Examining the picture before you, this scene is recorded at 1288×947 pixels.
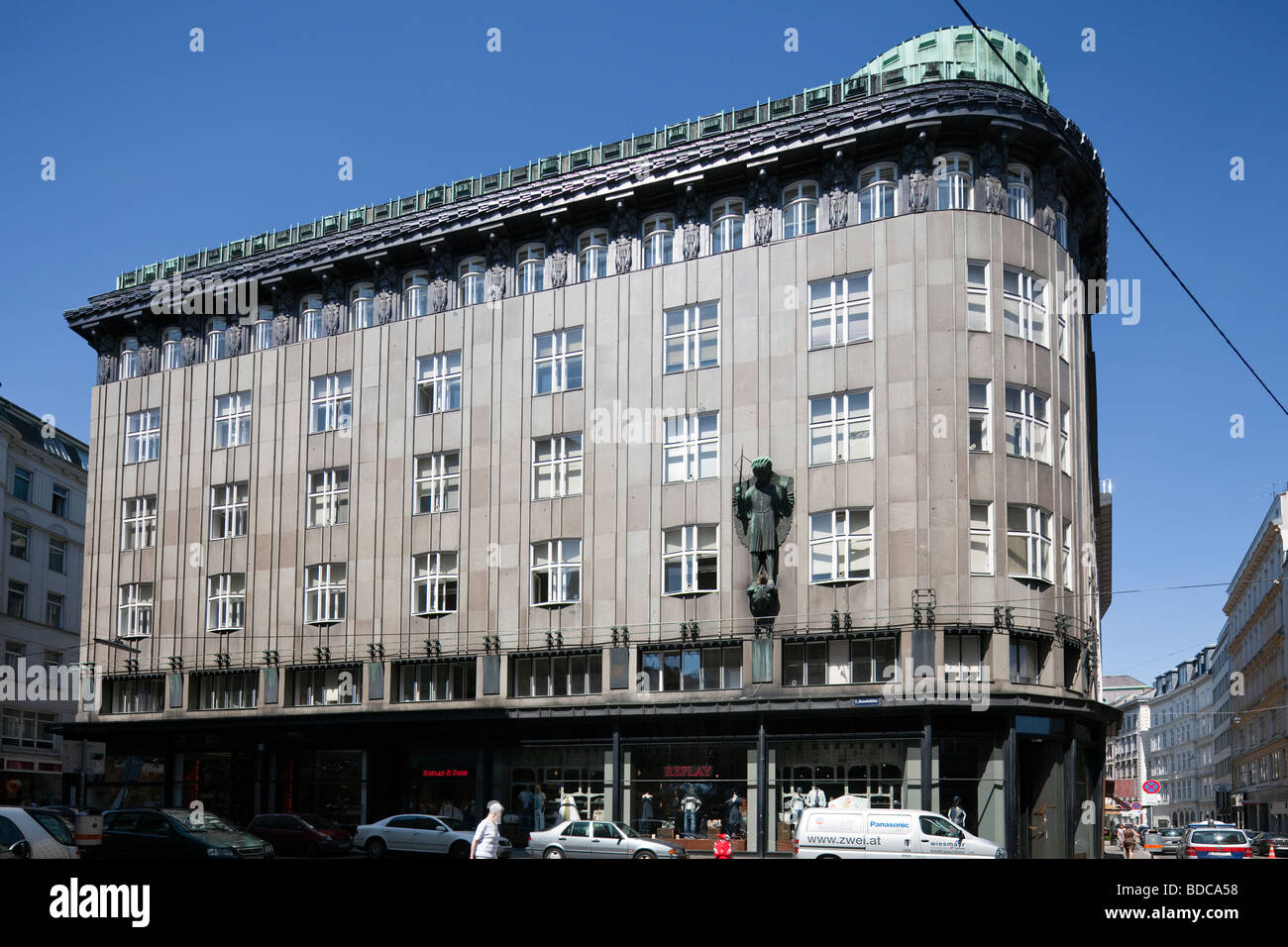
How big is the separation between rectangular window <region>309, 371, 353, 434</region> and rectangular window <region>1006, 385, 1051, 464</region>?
1030 inches

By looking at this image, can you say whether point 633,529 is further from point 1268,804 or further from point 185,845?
point 1268,804

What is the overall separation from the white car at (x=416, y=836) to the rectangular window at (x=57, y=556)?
44.8m

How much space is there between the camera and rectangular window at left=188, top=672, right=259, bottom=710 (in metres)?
53.3

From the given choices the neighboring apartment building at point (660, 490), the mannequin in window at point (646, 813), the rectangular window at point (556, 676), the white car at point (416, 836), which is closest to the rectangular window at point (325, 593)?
the neighboring apartment building at point (660, 490)

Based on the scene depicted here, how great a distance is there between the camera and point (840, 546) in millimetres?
42375

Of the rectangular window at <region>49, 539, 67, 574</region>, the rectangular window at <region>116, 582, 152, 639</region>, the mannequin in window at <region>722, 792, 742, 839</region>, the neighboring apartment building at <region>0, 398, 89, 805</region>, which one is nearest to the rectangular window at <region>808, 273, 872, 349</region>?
the mannequin in window at <region>722, 792, 742, 839</region>

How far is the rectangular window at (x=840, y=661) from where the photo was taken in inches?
1619

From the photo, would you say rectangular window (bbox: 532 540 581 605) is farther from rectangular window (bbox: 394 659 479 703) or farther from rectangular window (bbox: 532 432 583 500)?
rectangular window (bbox: 394 659 479 703)

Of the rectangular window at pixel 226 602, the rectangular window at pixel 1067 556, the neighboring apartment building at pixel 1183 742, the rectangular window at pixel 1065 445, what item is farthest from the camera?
the neighboring apartment building at pixel 1183 742

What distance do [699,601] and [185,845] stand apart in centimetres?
1934

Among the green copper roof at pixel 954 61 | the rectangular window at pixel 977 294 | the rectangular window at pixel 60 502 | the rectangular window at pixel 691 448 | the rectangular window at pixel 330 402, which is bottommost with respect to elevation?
the rectangular window at pixel 691 448

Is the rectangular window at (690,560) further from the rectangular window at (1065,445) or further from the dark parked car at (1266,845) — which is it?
the dark parked car at (1266,845)
